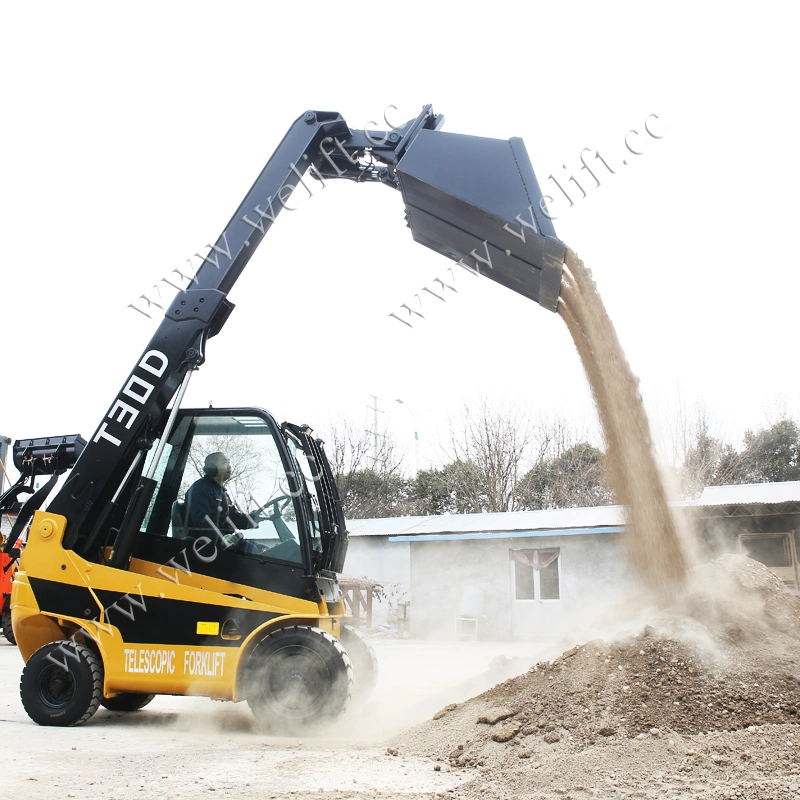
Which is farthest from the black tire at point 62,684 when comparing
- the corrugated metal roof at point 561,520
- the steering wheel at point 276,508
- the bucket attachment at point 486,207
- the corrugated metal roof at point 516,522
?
the corrugated metal roof at point 516,522

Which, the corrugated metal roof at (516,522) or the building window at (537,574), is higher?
the corrugated metal roof at (516,522)

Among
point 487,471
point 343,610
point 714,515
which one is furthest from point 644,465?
point 487,471

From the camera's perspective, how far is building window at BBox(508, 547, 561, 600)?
16.6 m

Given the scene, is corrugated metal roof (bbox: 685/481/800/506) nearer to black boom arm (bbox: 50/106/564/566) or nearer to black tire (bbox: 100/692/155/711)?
black boom arm (bbox: 50/106/564/566)

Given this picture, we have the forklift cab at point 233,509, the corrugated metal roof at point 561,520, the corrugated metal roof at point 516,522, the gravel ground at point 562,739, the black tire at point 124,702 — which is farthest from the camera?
the corrugated metal roof at point 516,522

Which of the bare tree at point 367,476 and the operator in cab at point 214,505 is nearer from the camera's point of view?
the operator in cab at point 214,505

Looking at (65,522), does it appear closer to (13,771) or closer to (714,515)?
(13,771)

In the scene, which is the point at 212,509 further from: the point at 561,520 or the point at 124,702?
the point at 561,520

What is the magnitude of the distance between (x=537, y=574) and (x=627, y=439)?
38.1ft

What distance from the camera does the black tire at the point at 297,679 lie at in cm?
505

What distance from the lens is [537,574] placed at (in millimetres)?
16797

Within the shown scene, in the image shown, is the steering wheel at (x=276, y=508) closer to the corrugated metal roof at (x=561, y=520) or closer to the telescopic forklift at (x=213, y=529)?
the telescopic forklift at (x=213, y=529)

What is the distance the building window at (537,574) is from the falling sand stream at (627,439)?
1101 centimetres

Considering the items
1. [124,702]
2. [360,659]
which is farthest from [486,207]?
[124,702]
